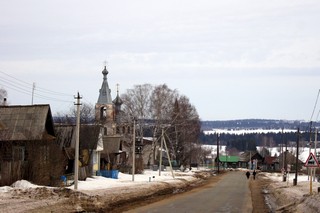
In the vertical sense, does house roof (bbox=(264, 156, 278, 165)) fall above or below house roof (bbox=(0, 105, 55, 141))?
below

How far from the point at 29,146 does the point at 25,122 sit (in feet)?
6.95

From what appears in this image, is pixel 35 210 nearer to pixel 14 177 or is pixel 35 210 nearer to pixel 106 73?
pixel 14 177

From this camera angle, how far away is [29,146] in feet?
114

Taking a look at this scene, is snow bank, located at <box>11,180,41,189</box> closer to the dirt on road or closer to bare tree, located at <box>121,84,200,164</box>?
the dirt on road

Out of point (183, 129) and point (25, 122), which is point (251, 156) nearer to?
point (183, 129)

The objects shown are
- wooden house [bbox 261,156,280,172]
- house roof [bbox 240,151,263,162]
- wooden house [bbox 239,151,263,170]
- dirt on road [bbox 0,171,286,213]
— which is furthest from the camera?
house roof [bbox 240,151,263,162]

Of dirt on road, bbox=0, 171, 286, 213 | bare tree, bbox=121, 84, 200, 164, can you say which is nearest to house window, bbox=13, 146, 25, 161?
dirt on road, bbox=0, 171, 286, 213

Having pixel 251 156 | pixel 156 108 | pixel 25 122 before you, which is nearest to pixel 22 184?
pixel 25 122

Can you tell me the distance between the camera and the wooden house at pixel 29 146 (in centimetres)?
3381

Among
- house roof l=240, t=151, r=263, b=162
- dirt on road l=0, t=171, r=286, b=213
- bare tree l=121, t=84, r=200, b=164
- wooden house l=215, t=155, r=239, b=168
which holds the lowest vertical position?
wooden house l=215, t=155, r=239, b=168

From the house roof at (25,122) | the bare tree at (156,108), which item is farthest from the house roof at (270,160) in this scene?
the house roof at (25,122)

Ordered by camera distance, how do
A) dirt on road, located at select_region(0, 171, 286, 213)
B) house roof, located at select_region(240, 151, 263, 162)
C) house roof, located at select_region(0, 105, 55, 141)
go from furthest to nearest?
house roof, located at select_region(240, 151, 263, 162) < house roof, located at select_region(0, 105, 55, 141) < dirt on road, located at select_region(0, 171, 286, 213)

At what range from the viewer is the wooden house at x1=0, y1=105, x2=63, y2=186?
33.8 metres

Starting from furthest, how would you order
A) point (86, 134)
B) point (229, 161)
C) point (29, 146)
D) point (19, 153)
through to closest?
1. point (229, 161)
2. point (86, 134)
3. point (19, 153)
4. point (29, 146)
